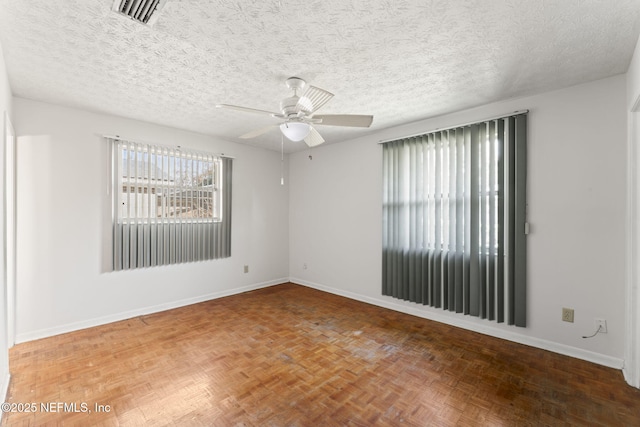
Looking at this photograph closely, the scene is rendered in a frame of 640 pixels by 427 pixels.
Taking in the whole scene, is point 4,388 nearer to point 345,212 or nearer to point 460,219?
point 345,212

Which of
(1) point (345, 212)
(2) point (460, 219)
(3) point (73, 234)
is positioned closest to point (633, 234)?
(2) point (460, 219)

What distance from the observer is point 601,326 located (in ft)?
8.23

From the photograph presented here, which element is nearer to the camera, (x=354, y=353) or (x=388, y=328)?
(x=354, y=353)

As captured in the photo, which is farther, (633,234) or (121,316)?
(121,316)

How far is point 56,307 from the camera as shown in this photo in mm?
3127

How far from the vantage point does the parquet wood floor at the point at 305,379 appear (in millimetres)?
1854

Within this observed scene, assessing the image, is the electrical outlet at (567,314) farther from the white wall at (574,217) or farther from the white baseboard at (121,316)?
the white baseboard at (121,316)

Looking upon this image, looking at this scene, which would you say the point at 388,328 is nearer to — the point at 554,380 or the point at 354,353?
the point at 354,353

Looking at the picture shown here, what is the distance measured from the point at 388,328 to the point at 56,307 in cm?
376

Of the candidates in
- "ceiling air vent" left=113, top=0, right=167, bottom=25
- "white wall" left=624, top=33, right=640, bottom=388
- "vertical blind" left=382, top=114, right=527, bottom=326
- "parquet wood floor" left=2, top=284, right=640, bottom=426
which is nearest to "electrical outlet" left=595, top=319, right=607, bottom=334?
"white wall" left=624, top=33, right=640, bottom=388

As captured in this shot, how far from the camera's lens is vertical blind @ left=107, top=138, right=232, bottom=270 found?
11.8 ft

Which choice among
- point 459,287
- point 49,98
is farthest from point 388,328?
point 49,98

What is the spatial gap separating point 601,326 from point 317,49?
3404 mm

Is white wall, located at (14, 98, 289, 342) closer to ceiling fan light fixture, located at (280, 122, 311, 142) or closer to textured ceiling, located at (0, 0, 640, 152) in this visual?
textured ceiling, located at (0, 0, 640, 152)
